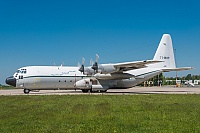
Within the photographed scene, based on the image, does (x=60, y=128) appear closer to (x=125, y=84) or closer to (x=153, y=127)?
(x=153, y=127)

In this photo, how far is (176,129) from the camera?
28.1 ft

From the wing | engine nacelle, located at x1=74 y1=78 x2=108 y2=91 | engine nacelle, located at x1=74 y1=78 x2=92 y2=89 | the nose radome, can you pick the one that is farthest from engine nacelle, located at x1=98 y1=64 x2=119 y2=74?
the nose radome

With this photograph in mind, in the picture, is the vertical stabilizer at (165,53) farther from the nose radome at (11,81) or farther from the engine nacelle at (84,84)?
the nose radome at (11,81)

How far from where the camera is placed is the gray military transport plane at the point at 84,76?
31.5m

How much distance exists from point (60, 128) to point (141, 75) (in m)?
28.1

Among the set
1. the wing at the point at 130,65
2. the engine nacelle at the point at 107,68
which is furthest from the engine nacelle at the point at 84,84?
the wing at the point at 130,65

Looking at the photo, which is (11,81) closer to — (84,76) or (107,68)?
(84,76)

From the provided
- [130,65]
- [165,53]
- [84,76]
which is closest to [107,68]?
[130,65]

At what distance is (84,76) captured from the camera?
112 feet

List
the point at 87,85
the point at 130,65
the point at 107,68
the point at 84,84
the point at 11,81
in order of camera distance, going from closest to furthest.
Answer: the point at 11,81 → the point at 130,65 → the point at 107,68 → the point at 84,84 → the point at 87,85

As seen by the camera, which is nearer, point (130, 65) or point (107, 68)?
point (130, 65)

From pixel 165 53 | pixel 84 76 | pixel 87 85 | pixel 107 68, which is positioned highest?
pixel 165 53

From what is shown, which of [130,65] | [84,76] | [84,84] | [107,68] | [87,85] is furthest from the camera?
[84,76]

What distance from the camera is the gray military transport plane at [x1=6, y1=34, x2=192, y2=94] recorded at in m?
31.5
